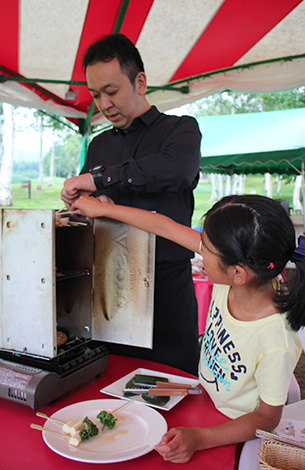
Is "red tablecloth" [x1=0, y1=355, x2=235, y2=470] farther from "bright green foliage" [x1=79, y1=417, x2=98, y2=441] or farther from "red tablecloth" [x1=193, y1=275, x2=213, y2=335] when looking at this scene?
"red tablecloth" [x1=193, y1=275, x2=213, y2=335]

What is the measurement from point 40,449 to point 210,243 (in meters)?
0.65

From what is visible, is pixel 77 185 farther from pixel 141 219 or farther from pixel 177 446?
pixel 177 446

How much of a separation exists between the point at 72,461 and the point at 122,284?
563 millimetres

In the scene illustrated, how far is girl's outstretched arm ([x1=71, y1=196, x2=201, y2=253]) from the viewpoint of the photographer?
1275 millimetres

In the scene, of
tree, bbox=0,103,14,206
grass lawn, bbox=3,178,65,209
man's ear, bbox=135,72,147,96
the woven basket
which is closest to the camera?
the woven basket

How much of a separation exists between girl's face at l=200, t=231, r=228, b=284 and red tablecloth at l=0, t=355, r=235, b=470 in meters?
0.34

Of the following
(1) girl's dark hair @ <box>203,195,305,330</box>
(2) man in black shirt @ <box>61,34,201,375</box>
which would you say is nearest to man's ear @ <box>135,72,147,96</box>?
(2) man in black shirt @ <box>61,34,201,375</box>

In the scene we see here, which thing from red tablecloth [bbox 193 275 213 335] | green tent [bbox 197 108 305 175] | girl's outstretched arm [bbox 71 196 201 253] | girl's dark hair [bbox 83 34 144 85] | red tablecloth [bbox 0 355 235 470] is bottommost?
red tablecloth [bbox 193 275 213 335]

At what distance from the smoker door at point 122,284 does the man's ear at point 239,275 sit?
0.26m

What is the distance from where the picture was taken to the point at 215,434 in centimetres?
92

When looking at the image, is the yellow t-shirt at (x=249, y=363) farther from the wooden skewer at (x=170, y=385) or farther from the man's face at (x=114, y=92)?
the man's face at (x=114, y=92)

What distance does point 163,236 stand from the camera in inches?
54.5

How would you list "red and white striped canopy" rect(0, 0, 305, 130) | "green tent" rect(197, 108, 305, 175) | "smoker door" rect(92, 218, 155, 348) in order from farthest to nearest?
"green tent" rect(197, 108, 305, 175) < "red and white striped canopy" rect(0, 0, 305, 130) < "smoker door" rect(92, 218, 155, 348)

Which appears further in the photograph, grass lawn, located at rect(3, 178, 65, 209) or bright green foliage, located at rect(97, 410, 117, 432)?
grass lawn, located at rect(3, 178, 65, 209)
